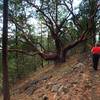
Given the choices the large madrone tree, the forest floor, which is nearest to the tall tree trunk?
the forest floor

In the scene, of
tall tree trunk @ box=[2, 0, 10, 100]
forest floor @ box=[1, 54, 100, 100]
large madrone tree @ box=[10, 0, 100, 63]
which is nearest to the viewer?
forest floor @ box=[1, 54, 100, 100]

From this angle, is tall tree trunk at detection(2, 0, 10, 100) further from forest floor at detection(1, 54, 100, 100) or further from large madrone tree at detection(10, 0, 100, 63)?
large madrone tree at detection(10, 0, 100, 63)

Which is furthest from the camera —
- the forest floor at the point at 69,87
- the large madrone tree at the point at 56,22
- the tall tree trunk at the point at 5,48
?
the large madrone tree at the point at 56,22

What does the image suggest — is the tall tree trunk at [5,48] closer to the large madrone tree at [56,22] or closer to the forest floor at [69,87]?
the forest floor at [69,87]

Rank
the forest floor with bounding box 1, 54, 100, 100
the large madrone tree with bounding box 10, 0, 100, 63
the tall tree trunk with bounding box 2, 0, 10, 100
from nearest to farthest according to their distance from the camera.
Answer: the forest floor with bounding box 1, 54, 100, 100 → the tall tree trunk with bounding box 2, 0, 10, 100 → the large madrone tree with bounding box 10, 0, 100, 63

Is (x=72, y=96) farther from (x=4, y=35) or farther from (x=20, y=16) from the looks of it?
(x=20, y=16)

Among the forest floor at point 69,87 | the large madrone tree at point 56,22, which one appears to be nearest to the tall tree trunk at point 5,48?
the forest floor at point 69,87

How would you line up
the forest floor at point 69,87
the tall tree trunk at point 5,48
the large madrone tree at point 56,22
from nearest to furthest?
1. the forest floor at point 69,87
2. the tall tree trunk at point 5,48
3. the large madrone tree at point 56,22

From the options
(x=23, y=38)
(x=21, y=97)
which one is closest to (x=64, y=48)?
(x=23, y=38)

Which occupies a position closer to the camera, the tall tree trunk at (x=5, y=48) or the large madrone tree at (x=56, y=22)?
the tall tree trunk at (x=5, y=48)

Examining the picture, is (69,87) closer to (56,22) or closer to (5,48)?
(5,48)

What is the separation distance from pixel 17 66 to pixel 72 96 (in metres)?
19.3

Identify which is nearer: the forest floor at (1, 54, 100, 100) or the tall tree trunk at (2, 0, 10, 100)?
the forest floor at (1, 54, 100, 100)

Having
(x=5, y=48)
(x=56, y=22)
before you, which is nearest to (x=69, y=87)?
(x=5, y=48)
